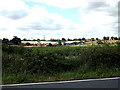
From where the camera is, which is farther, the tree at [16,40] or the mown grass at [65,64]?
the tree at [16,40]

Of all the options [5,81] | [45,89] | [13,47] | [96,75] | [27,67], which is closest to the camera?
[45,89]

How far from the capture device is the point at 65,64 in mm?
9156

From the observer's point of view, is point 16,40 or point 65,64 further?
point 16,40

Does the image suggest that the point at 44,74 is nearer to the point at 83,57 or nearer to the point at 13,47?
the point at 83,57

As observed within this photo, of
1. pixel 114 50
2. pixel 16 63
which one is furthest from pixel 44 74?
pixel 114 50

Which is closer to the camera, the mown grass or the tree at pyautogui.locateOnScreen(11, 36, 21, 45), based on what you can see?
the mown grass

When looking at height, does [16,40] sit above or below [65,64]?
above

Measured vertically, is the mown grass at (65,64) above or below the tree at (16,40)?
below

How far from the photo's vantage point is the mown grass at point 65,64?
26.4 feet

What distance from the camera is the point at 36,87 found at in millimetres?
5879

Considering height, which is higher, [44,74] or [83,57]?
[83,57]

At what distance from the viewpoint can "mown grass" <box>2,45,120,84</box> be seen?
8.06 meters

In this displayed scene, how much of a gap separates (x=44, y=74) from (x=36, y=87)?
92.8 inches

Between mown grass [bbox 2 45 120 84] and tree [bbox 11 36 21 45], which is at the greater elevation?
tree [bbox 11 36 21 45]
